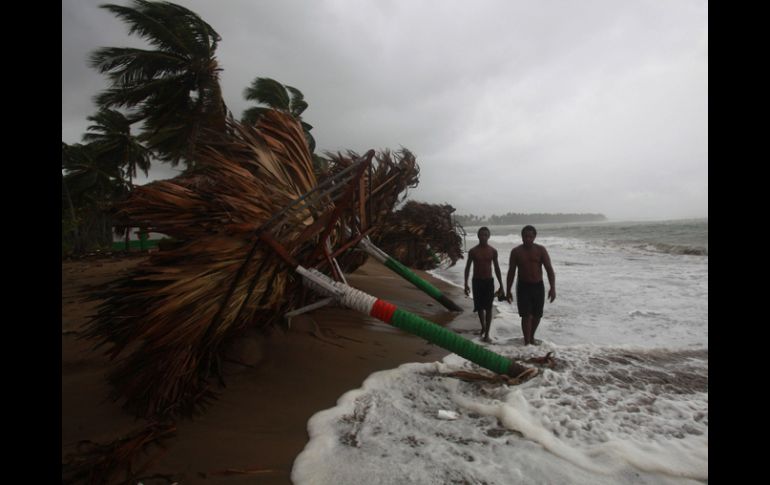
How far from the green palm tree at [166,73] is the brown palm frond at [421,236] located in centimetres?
697

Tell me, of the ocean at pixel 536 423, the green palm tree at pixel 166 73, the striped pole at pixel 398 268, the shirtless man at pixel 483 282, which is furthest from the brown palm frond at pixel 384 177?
the green palm tree at pixel 166 73

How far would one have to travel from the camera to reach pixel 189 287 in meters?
2.55

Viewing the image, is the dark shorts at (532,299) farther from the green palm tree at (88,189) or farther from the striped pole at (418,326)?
the green palm tree at (88,189)

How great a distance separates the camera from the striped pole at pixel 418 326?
3107 millimetres

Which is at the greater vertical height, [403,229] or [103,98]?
[103,98]

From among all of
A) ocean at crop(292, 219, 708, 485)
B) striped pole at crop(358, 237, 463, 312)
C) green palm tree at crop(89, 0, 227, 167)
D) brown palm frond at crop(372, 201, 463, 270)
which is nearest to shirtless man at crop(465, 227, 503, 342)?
ocean at crop(292, 219, 708, 485)

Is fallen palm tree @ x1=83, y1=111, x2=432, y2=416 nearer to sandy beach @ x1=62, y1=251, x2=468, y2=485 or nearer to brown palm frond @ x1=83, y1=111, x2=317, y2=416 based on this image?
brown palm frond @ x1=83, y1=111, x2=317, y2=416

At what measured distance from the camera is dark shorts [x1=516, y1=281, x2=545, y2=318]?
4582 millimetres

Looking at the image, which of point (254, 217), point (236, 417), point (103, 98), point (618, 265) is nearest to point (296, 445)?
point (236, 417)

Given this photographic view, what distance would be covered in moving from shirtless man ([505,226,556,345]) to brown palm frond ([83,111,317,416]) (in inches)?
129

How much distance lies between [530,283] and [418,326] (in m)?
2.36
